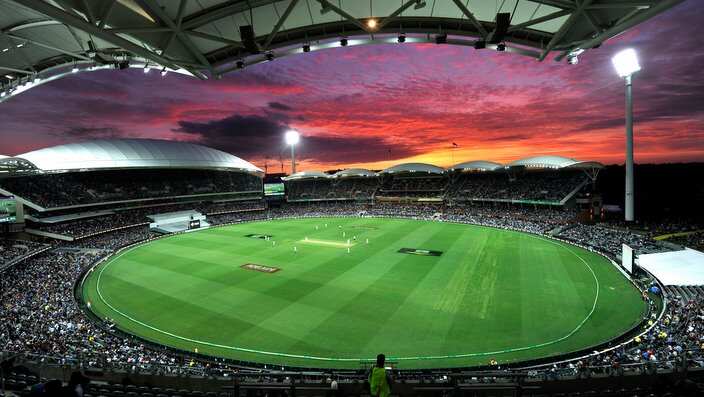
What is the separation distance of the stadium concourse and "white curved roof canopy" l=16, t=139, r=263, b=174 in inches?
10.1

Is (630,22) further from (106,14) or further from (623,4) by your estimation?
(106,14)

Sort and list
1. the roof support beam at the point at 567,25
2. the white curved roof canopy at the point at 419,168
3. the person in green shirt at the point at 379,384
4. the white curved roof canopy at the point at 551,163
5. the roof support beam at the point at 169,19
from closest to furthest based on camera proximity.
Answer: the person in green shirt at the point at 379,384 → the roof support beam at the point at 169,19 → the roof support beam at the point at 567,25 → the white curved roof canopy at the point at 551,163 → the white curved roof canopy at the point at 419,168

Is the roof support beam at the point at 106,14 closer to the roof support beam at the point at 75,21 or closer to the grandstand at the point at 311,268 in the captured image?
the roof support beam at the point at 75,21

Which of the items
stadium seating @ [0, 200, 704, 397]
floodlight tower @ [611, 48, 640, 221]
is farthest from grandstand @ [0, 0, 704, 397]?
floodlight tower @ [611, 48, 640, 221]

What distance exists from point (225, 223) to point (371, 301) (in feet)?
155

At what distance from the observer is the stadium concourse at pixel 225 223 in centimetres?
1066

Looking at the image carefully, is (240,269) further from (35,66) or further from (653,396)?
(653,396)

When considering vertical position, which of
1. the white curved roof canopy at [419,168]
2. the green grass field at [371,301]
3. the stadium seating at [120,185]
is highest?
the white curved roof canopy at [419,168]

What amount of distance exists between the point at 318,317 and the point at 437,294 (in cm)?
881

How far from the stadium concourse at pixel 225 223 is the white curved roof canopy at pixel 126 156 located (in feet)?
0.84

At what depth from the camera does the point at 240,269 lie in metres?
31.9

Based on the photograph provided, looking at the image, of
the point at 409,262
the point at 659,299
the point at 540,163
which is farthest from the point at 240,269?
the point at 540,163

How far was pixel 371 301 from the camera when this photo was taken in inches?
904

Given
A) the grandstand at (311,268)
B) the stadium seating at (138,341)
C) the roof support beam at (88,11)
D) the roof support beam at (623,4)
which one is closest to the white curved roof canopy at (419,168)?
the grandstand at (311,268)
